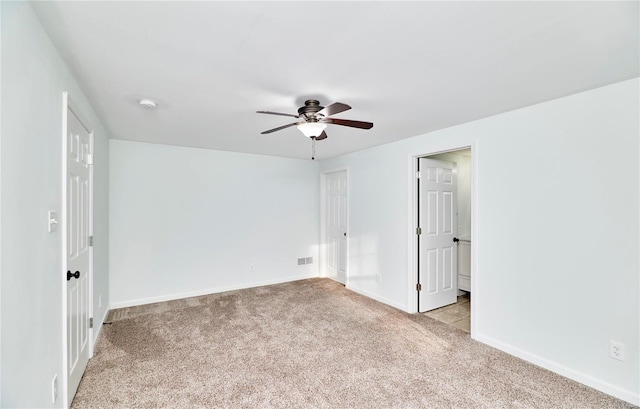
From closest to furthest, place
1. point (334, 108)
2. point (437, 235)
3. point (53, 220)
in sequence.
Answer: point (53, 220)
point (334, 108)
point (437, 235)

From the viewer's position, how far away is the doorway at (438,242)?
3869 mm

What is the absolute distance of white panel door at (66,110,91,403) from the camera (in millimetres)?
2062

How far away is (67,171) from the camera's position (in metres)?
1.97

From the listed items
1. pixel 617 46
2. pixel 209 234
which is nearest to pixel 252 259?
pixel 209 234

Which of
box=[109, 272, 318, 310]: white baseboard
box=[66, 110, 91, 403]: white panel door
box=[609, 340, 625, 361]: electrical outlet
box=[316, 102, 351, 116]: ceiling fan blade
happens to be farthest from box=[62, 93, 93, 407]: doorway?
box=[609, 340, 625, 361]: electrical outlet

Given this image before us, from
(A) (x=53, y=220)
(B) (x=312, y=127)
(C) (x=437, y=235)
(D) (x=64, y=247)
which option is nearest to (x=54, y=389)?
(D) (x=64, y=247)

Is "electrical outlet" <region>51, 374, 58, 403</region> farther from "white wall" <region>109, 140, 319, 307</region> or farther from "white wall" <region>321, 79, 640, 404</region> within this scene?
"white wall" <region>321, 79, 640, 404</region>

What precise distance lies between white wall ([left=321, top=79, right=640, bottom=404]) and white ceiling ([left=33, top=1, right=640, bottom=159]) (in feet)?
0.94

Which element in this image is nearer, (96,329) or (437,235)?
(96,329)

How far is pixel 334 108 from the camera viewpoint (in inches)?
84.3

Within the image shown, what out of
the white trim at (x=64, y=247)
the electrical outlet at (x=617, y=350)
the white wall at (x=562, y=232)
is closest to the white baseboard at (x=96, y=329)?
the white trim at (x=64, y=247)

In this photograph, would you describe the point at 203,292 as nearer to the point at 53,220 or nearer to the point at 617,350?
the point at 53,220

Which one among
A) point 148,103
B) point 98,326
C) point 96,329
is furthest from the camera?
point 98,326

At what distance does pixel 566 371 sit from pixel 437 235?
191 centimetres
